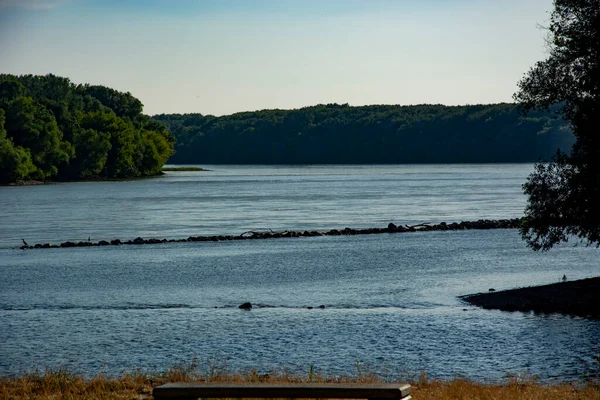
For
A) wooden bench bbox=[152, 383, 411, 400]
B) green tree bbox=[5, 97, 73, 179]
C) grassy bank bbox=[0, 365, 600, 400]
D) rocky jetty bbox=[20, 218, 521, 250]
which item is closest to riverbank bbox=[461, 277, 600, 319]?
grassy bank bbox=[0, 365, 600, 400]

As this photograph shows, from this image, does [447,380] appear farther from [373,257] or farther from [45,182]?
[45,182]

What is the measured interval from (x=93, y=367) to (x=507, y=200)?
88860 mm

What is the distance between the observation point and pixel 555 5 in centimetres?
3519

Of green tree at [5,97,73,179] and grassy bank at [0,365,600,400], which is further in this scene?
green tree at [5,97,73,179]

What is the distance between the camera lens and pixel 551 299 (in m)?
32.5

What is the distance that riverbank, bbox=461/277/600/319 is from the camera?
31188mm

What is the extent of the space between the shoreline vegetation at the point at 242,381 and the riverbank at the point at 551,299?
1125cm

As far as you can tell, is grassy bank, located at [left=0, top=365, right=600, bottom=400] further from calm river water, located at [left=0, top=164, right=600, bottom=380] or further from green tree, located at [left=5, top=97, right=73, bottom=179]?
green tree, located at [left=5, top=97, right=73, bottom=179]

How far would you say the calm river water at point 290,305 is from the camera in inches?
915

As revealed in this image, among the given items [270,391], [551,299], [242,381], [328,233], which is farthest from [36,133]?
[270,391]

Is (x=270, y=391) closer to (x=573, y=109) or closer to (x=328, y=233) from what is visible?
(x=573, y=109)

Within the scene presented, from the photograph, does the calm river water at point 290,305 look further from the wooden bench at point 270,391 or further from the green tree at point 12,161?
the green tree at point 12,161

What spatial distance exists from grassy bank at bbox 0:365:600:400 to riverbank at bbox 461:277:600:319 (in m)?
12.2

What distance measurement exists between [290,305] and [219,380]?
48.4 ft
